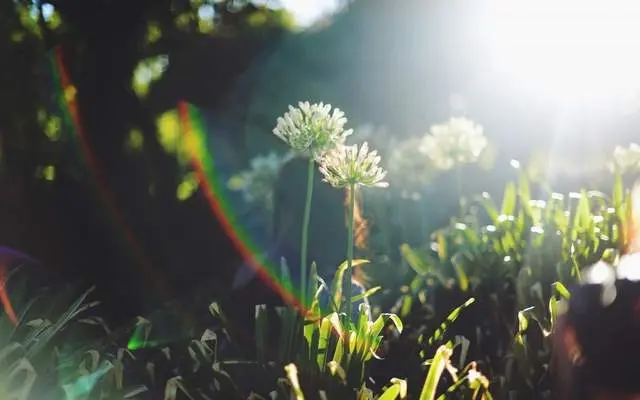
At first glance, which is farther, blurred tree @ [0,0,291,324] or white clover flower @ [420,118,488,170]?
white clover flower @ [420,118,488,170]

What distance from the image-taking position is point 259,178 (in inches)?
225

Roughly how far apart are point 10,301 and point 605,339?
2035 mm

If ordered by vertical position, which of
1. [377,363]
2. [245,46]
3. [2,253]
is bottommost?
[377,363]

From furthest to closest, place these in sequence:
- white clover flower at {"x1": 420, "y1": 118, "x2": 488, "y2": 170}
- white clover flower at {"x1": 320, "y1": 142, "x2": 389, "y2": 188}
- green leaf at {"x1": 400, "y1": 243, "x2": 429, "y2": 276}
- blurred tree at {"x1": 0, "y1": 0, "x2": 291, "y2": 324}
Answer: white clover flower at {"x1": 420, "y1": 118, "x2": 488, "y2": 170} < blurred tree at {"x1": 0, "y1": 0, "x2": 291, "y2": 324} < green leaf at {"x1": 400, "y1": 243, "x2": 429, "y2": 276} < white clover flower at {"x1": 320, "y1": 142, "x2": 389, "y2": 188}

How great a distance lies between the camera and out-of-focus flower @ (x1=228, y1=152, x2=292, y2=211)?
5637 mm

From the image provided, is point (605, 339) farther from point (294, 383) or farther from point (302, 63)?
point (302, 63)

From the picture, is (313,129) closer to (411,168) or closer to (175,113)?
(175,113)

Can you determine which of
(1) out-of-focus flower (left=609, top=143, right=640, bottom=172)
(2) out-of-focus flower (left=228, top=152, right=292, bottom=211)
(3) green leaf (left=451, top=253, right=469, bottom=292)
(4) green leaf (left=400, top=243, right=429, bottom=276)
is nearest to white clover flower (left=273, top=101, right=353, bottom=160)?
(3) green leaf (left=451, top=253, right=469, bottom=292)

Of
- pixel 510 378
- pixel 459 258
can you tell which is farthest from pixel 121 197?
pixel 510 378

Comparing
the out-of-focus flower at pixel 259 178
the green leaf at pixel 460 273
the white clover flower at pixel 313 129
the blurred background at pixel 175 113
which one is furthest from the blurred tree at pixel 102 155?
the white clover flower at pixel 313 129

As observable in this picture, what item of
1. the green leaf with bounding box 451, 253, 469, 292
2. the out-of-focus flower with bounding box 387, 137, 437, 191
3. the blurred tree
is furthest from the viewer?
the out-of-focus flower with bounding box 387, 137, 437, 191

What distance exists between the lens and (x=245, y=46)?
5.32 meters

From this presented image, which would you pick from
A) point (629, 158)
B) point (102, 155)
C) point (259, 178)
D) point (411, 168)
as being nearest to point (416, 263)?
point (102, 155)

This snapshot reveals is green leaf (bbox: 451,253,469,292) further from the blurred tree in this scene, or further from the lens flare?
the blurred tree
